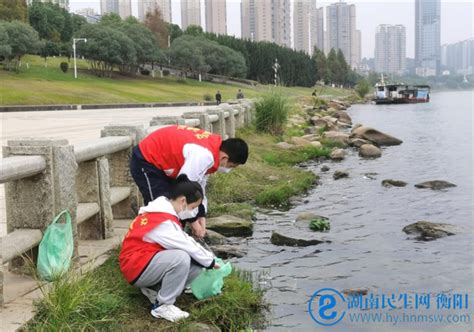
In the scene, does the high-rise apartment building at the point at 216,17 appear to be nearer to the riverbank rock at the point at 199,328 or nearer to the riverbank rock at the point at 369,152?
the riverbank rock at the point at 369,152

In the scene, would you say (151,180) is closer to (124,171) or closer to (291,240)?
(124,171)

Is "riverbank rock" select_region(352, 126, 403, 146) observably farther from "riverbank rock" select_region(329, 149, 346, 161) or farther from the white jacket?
the white jacket

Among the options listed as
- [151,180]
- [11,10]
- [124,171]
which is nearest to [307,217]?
[124,171]

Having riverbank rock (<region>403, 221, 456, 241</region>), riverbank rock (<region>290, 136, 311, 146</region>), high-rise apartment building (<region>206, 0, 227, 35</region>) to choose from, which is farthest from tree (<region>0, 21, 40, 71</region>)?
high-rise apartment building (<region>206, 0, 227, 35</region>)

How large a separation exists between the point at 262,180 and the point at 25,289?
8812 millimetres

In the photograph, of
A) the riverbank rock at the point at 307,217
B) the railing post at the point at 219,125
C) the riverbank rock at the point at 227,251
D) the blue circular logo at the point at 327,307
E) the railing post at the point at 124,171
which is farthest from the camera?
the railing post at the point at 219,125

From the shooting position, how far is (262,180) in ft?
42.9

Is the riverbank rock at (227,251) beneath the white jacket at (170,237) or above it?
beneath

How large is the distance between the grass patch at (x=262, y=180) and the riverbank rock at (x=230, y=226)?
0.92m

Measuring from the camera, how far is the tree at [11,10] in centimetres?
7794

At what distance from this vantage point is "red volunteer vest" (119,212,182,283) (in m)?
4.47

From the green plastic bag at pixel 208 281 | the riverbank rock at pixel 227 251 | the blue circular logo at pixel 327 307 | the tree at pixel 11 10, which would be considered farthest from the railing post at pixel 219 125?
the tree at pixel 11 10

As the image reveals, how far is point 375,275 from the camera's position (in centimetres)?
704

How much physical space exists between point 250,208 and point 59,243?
19.1ft
